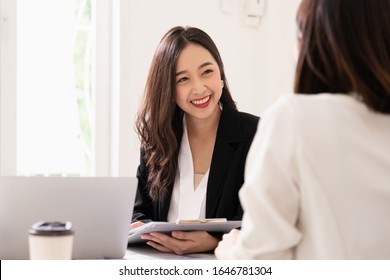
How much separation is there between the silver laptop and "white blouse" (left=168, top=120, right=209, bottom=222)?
0.71 m

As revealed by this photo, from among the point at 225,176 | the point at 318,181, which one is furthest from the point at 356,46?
the point at 225,176

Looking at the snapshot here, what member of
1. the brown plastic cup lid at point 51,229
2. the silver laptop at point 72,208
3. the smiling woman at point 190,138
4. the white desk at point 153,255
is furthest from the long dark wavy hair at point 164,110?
the brown plastic cup lid at point 51,229

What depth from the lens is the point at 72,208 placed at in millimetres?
1595

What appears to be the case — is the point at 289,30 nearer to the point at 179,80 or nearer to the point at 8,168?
the point at 179,80

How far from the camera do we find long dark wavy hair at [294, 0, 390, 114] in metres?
1.09

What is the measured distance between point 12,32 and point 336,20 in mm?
2399

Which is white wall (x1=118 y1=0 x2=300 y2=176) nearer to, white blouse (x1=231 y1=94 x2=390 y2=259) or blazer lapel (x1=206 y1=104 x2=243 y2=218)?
blazer lapel (x1=206 y1=104 x2=243 y2=218)

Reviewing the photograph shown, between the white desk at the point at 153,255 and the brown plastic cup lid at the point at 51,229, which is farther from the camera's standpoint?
→ the white desk at the point at 153,255

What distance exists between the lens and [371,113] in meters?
1.11

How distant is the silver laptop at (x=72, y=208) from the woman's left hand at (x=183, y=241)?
0.76 feet

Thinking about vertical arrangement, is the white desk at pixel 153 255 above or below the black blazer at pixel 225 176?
below

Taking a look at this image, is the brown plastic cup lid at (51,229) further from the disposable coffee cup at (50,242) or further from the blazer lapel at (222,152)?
the blazer lapel at (222,152)

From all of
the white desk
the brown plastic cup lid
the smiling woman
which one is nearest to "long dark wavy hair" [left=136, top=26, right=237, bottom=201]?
the smiling woman

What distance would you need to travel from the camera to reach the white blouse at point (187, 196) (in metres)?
2.38
